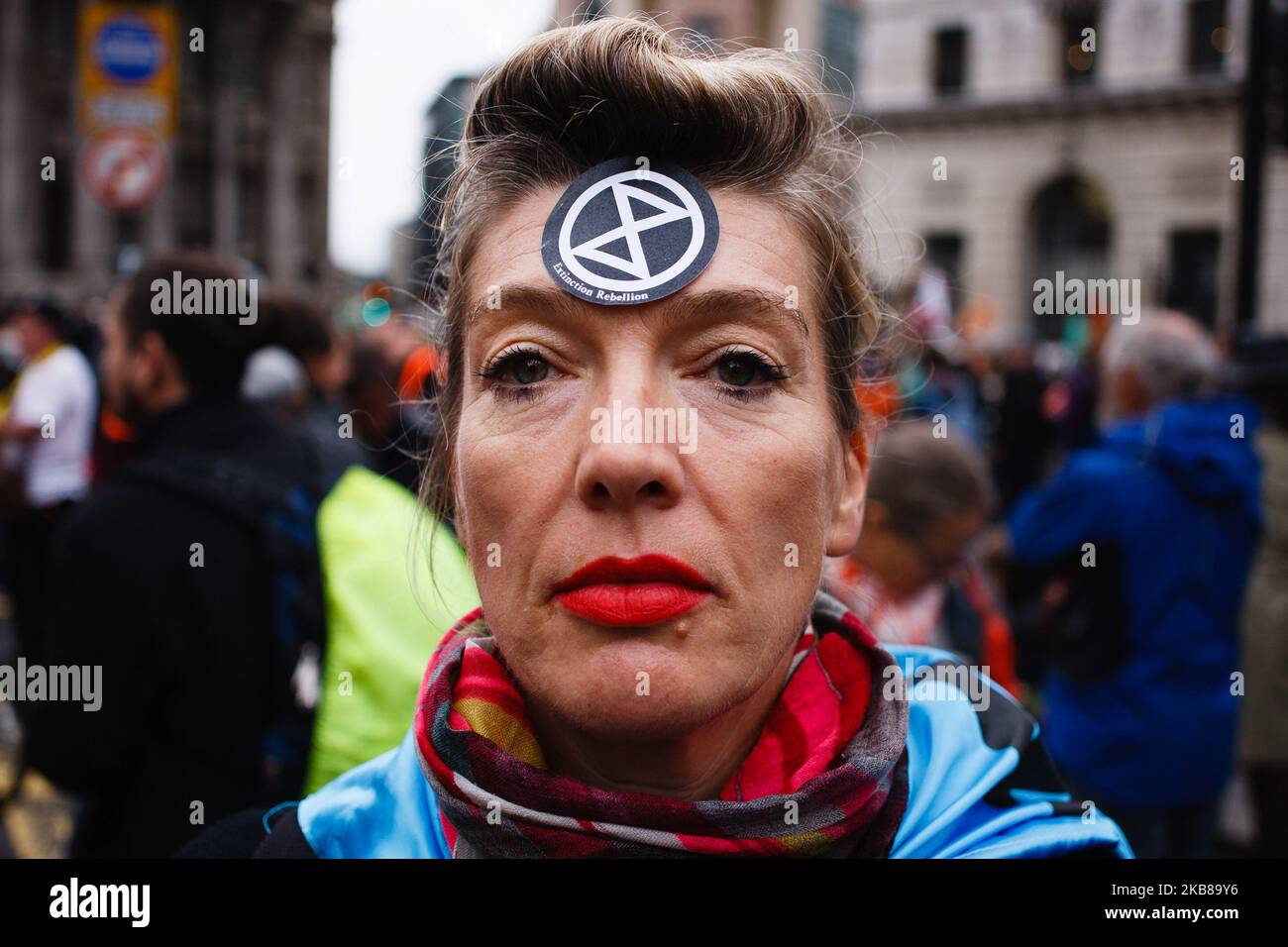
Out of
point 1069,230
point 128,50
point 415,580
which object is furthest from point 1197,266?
point 415,580

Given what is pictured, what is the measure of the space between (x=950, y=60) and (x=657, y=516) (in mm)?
30888

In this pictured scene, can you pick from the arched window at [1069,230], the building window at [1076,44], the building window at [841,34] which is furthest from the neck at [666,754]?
the building window at [841,34]

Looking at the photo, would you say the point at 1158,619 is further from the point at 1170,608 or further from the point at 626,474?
the point at 626,474

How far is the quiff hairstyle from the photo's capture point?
1.48 metres

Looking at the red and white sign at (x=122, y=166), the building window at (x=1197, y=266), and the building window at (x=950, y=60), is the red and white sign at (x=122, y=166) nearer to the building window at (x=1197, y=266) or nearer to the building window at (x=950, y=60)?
the building window at (x=1197, y=266)

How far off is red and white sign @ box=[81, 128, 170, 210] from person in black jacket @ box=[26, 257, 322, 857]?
708 centimetres

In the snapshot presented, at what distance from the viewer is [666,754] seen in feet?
5.04

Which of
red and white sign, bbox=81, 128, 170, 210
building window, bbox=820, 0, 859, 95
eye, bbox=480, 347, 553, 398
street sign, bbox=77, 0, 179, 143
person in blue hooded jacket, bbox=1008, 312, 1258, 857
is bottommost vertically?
person in blue hooded jacket, bbox=1008, 312, 1258, 857

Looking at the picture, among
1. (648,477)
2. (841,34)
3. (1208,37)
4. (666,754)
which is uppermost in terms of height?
(841,34)

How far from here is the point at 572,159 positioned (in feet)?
5.05

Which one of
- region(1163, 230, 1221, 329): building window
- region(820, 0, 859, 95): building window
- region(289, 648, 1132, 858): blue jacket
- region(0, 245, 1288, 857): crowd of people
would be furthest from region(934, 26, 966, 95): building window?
region(289, 648, 1132, 858): blue jacket

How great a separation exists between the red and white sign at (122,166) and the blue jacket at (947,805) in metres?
8.60

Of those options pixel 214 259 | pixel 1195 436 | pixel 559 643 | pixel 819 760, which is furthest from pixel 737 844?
pixel 1195 436
